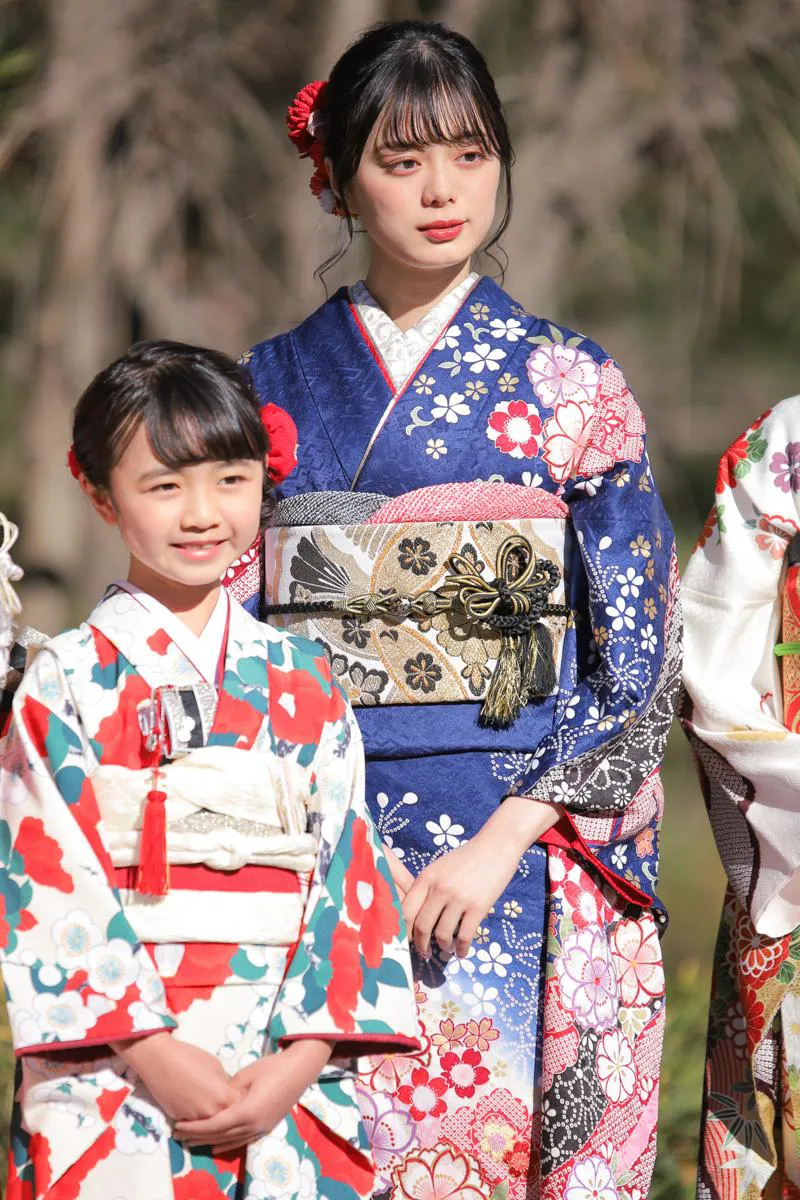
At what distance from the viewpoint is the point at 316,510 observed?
2.70 meters

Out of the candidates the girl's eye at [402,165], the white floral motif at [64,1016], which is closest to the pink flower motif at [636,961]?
the white floral motif at [64,1016]

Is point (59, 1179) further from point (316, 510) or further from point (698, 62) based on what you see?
point (698, 62)

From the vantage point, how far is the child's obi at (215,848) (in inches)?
87.1

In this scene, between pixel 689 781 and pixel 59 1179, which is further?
pixel 689 781

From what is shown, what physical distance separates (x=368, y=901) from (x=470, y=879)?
22cm

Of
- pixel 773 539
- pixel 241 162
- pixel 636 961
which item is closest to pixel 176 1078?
pixel 636 961

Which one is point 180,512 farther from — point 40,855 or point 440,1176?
point 440,1176

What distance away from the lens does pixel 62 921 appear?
2.16 metres

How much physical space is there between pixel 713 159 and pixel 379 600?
16.5 feet

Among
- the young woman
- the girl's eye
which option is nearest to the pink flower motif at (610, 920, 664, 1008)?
the young woman

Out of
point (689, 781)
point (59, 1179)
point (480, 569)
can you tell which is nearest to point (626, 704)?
point (480, 569)

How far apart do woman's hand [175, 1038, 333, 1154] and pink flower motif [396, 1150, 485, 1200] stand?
1.27 ft

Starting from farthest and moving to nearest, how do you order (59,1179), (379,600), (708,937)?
(708,937) < (379,600) < (59,1179)

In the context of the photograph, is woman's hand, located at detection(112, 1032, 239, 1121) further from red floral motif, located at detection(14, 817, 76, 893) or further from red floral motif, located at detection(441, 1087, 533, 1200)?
red floral motif, located at detection(441, 1087, 533, 1200)
